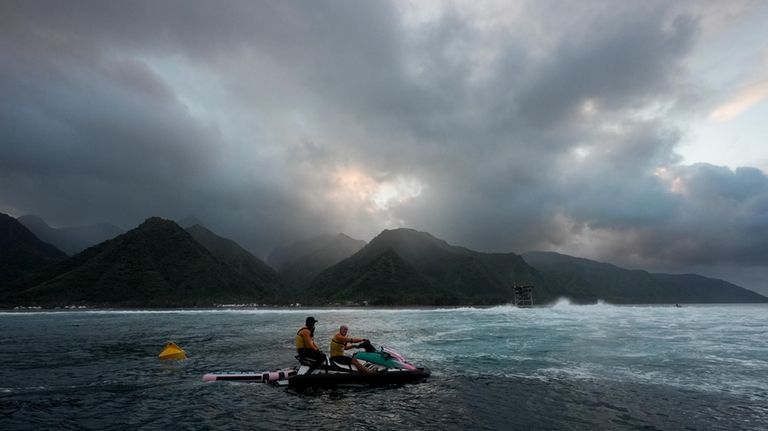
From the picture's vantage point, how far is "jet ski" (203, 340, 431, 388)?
72.1ft

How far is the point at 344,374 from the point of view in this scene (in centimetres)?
2212

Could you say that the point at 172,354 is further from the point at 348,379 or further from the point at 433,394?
the point at 433,394

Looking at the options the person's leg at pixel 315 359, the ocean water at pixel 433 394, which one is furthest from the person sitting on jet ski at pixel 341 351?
the ocean water at pixel 433 394

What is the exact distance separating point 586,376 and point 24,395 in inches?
1143

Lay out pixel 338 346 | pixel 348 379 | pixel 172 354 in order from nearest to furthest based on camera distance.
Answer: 1. pixel 348 379
2. pixel 338 346
3. pixel 172 354

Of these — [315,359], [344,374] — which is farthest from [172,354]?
[344,374]

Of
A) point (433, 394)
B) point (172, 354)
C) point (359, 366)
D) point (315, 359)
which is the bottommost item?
point (172, 354)

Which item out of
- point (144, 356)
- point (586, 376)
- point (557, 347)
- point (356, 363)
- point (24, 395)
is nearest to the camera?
point (24, 395)

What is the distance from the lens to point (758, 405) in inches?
700

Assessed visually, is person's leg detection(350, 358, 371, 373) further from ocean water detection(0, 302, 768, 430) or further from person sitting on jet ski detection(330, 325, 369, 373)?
ocean water detection(0, 302, 768, 430)

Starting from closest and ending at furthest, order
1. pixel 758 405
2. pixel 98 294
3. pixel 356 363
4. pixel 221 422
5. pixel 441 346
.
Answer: pixel 221 422
pixel 758 405
pixel 356 363
pixel 441 346
pixel 98 294

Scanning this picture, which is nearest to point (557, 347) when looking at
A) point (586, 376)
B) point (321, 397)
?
point (586, 376)

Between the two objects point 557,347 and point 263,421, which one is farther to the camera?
point 557,347

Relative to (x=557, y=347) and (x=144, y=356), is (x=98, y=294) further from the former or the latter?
(x=557, y=347)
